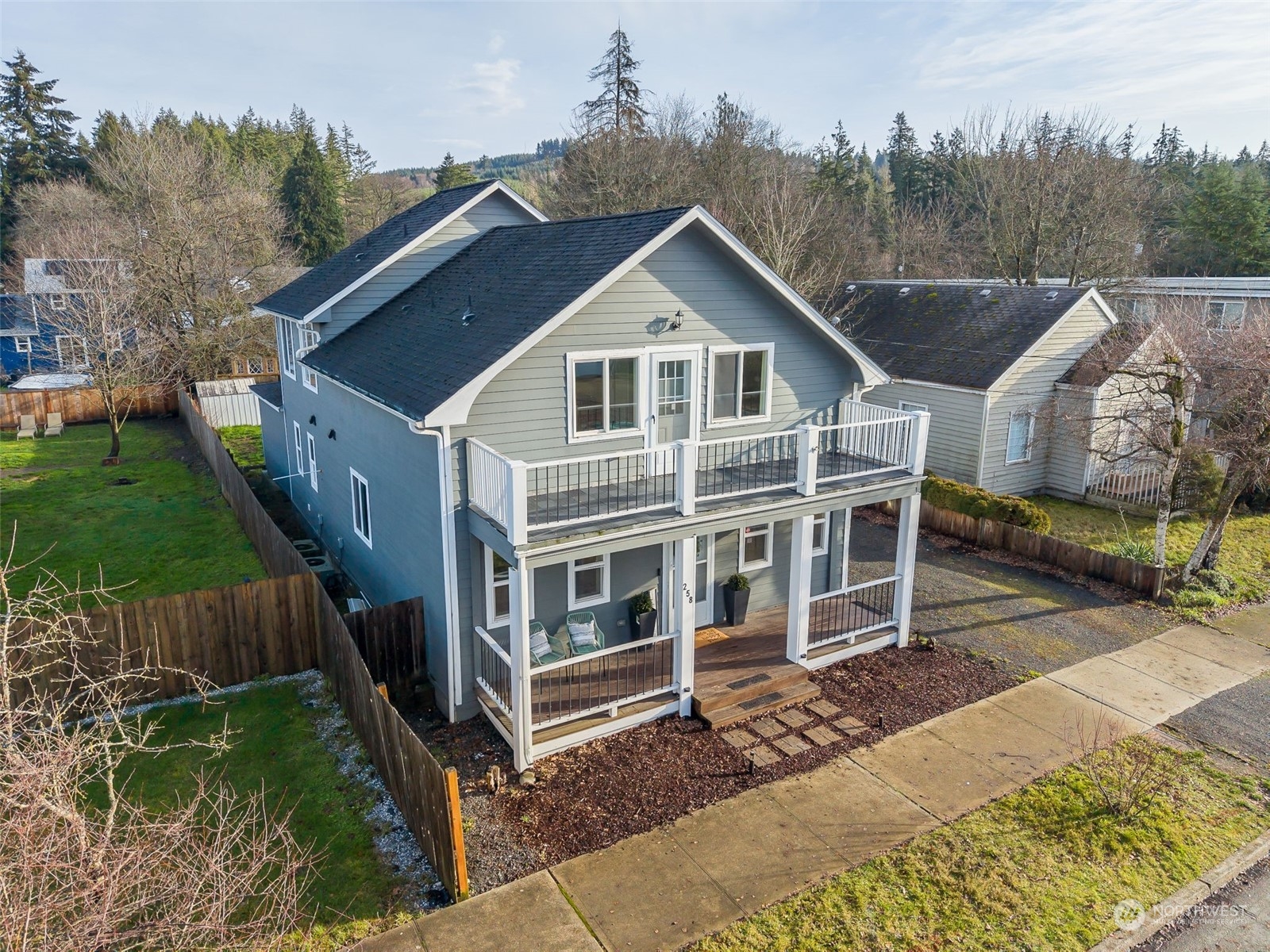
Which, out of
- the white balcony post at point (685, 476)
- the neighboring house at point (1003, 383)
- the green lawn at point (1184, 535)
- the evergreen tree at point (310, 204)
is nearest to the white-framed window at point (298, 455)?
the white balcony post at point (685, 476)

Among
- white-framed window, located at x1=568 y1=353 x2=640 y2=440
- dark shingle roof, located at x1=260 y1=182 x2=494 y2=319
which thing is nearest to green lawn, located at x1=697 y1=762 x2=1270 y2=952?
white-framed window, located at x1=568 y1=353 x2=640 y2=440

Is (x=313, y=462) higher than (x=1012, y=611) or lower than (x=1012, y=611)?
higher

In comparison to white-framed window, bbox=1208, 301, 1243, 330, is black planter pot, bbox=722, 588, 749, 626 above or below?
below

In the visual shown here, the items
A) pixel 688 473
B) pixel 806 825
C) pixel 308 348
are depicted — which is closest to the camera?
pixel 806 825

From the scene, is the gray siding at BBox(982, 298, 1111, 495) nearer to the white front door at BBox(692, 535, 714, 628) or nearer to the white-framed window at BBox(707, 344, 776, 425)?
the white-framed window at BBox(707, 344, 776, 425)

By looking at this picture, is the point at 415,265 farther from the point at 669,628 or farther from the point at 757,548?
the point at 669,628

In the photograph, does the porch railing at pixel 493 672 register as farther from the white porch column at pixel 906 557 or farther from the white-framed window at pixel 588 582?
the white porch column at pixel 906 557

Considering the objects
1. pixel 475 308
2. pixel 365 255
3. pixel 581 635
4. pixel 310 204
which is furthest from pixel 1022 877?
pixel 310 204
